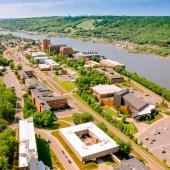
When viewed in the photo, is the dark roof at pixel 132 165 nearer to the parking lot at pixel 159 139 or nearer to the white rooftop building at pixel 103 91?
the parking lot at pixel 159 139

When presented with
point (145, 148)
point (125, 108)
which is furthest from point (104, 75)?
point (145, 148)

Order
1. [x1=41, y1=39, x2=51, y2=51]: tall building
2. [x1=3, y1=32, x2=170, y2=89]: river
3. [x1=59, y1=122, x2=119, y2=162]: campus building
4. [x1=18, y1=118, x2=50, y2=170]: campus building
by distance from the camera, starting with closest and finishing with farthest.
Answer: [x1=18, y1=118, x2=50, y2=170]: campus building
[x1=59, y1=122, x2=119, y2=162]: campus building
[x1=3, y1=32, x2=170, y2=89]: river
[x1=41, y1=39, x2=51, y2=51]: tall building

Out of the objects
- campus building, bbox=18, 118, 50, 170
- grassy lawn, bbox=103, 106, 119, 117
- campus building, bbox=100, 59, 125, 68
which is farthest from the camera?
campus building, bbox=100, 59, 125, 68

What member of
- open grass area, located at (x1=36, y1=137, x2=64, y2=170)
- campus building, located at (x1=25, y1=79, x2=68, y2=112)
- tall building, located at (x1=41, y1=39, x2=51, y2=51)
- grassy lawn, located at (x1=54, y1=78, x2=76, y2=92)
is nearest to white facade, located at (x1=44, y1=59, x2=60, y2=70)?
grassy lawn, located at (x1=54, y1=78, x2=76, y2=92)

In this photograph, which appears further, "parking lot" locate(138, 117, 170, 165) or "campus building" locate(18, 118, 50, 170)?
"parking lot" locate(138, 117, 170, 165)

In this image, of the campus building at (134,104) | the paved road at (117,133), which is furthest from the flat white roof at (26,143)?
the campus building at (134,104)

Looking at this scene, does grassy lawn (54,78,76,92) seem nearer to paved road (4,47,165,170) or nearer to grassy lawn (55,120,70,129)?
paved road (4,47,165,170)

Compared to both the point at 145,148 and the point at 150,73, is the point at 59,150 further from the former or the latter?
the point at 150,73
